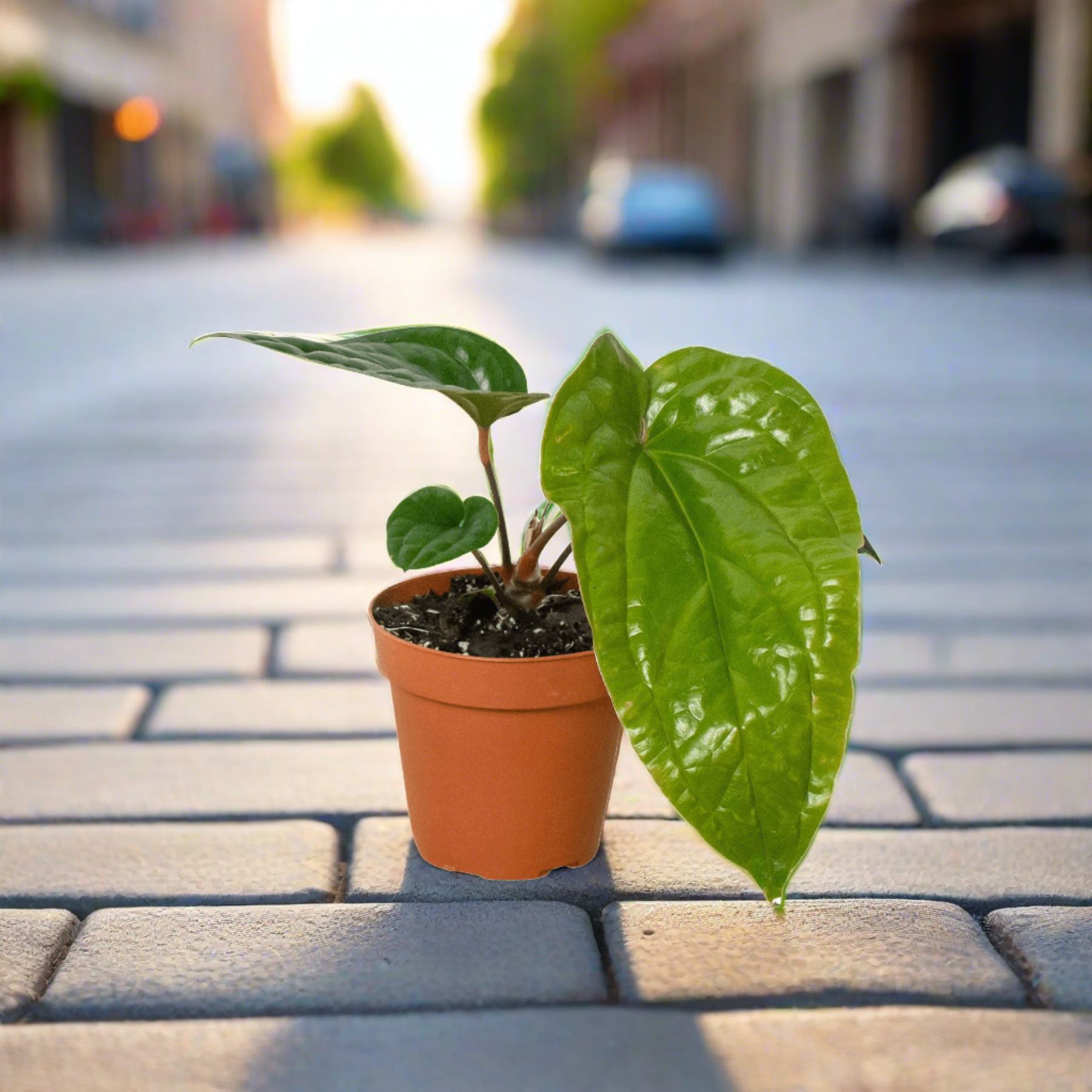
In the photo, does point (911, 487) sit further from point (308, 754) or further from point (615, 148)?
point (615, 148)

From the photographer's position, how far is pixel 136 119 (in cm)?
3494

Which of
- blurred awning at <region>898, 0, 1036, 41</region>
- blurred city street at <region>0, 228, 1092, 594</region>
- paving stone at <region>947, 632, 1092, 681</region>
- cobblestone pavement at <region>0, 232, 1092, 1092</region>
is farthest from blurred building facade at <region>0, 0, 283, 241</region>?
paving stone at <region>947, 632, 1092, 681</region>

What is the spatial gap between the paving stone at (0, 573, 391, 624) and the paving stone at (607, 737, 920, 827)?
960mm

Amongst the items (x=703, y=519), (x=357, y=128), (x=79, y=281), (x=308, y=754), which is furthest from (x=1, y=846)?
(x=357, y=128)

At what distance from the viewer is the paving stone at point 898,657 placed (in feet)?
7.98

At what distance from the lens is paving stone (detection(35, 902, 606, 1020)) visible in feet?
4.45

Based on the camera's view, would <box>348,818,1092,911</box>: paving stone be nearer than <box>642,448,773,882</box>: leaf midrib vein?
No

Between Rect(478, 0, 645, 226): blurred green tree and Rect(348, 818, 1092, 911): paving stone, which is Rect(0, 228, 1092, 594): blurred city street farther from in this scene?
Rect(478, 0, 645, 226): blurred green tree

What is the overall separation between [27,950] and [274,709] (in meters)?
0.81

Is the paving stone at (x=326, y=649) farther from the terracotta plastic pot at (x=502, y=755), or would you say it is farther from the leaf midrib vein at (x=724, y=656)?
the leaf midrib vein at (x=724, y=656)

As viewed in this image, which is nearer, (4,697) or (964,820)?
(964,820)

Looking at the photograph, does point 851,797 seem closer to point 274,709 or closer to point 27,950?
point 274,709

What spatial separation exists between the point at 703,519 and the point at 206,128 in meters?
45.7

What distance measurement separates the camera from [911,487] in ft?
13.4
